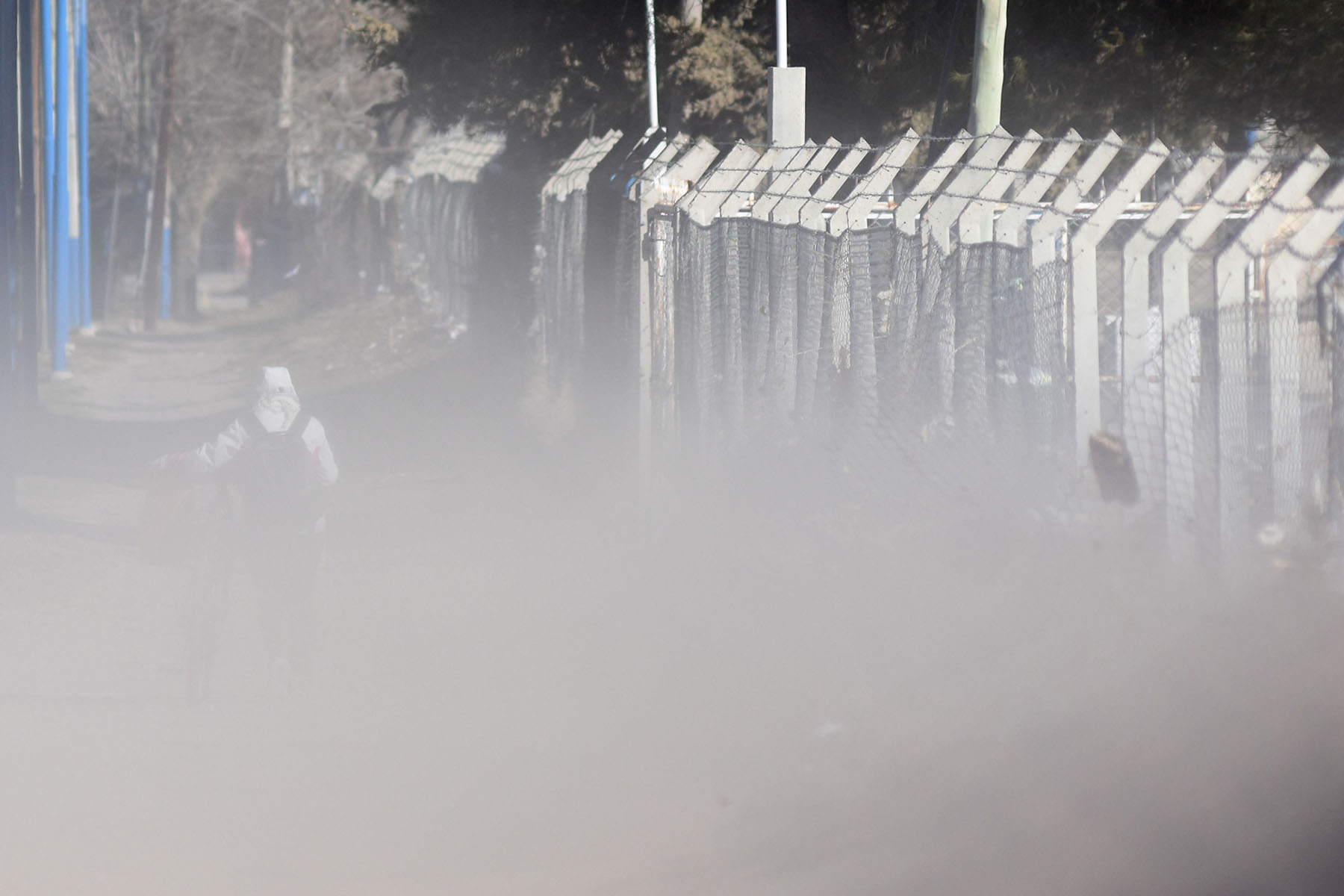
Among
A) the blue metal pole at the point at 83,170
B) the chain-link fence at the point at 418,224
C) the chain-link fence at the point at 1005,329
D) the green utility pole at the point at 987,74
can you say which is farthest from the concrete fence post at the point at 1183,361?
the blue metal pole at the point at 83,170

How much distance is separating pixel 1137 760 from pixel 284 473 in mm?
3395

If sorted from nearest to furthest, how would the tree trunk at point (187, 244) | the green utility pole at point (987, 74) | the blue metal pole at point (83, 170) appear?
the green utility pole at point (987, 74) < the blue metal pole at point (83, 170) < the tree trunk at point (187, 244)

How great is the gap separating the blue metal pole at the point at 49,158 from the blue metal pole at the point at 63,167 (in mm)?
86

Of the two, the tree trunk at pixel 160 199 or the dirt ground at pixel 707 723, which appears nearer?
the dirt ground at pixel 707 723

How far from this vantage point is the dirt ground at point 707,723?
4531 mm

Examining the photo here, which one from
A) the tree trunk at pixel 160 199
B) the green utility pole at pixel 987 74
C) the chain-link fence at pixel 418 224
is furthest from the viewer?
the tree trunk at pixel 160 199

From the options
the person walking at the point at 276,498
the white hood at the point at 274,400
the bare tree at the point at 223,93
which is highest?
the bare tree at the point at 223,93

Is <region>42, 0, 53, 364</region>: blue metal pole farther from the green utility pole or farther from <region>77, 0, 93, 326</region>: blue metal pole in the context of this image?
the green utility pole

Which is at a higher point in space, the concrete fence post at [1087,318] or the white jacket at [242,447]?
the concrete fence post at [1087,318]

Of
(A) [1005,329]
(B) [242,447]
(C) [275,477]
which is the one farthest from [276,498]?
(A) [1005,329]

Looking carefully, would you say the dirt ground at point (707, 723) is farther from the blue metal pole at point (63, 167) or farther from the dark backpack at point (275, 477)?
the blue metal pole at point (63, 167)

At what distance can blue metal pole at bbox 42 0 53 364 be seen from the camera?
785 inches

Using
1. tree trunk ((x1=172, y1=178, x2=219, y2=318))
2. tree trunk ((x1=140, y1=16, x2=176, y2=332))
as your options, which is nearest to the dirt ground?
tree trunk ((x1=140, y1=16, x2=176, y2=332))

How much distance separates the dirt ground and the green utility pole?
3099 mm
